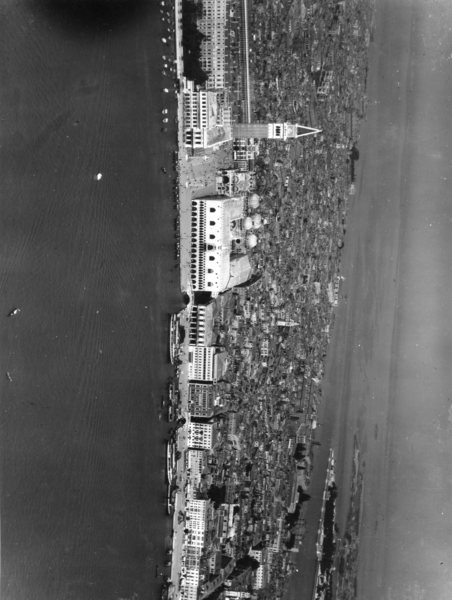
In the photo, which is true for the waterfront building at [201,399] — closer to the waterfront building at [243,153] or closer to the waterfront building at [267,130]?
the waterfront building at [243,153]

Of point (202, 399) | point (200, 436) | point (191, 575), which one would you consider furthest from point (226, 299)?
point (191, 575)

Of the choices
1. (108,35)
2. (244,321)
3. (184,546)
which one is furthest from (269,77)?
(184,546)

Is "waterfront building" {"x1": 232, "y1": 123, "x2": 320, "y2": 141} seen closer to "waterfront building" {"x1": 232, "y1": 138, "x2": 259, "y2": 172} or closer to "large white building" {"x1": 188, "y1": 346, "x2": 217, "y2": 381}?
"waterfront building" {"x1": 232, "y1": 138, "x2": 259, "y2": 172}

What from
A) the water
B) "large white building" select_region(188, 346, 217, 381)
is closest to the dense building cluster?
"large white building" select_region(188, 346, 217, 381)

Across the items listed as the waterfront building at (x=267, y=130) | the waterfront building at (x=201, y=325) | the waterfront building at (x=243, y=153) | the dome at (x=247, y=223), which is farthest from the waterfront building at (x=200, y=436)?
the waterfront building at (x=267, y=130)

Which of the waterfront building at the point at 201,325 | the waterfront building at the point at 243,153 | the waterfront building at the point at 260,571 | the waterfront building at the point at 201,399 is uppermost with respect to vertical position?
the waterfront building at the point at 243,153
